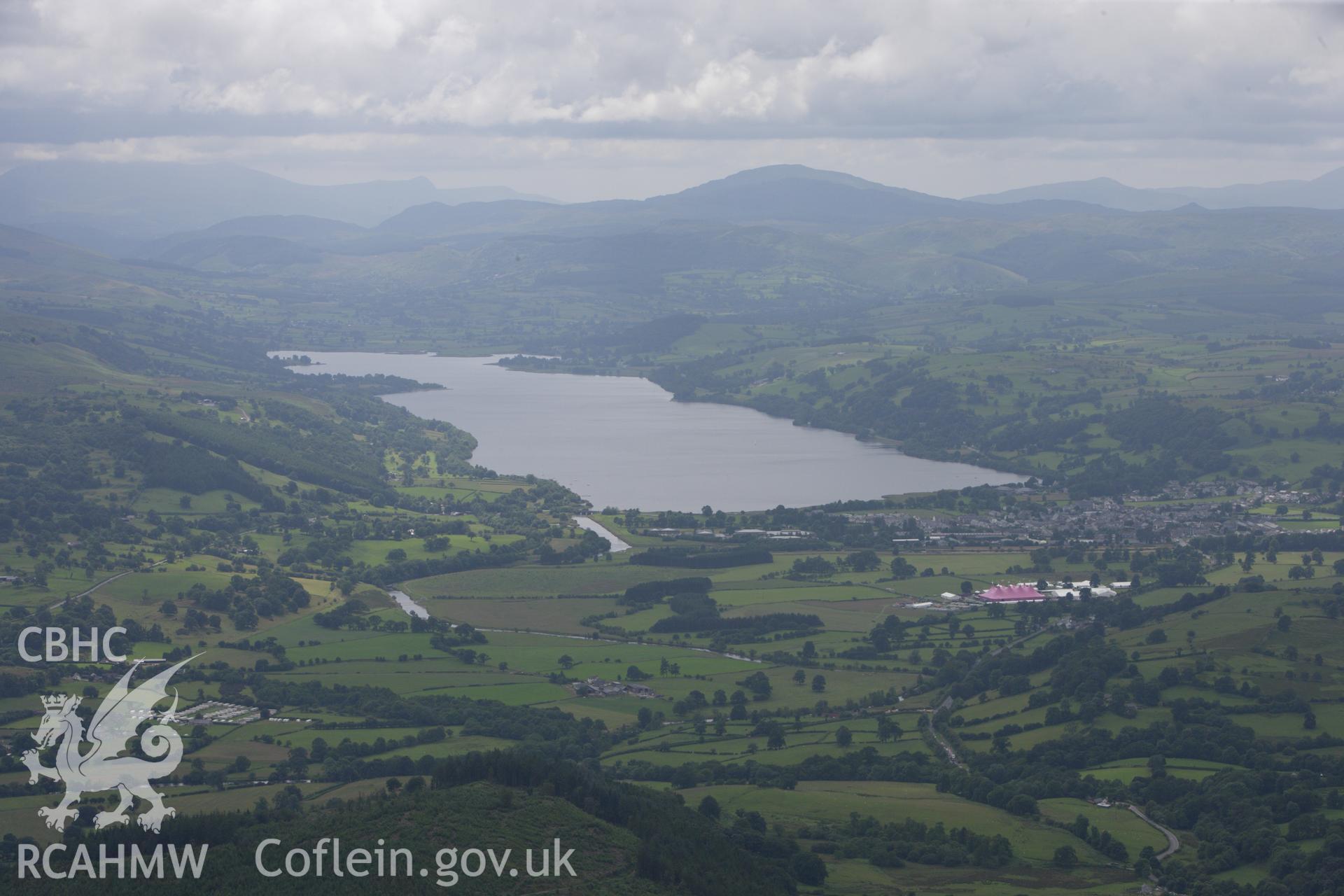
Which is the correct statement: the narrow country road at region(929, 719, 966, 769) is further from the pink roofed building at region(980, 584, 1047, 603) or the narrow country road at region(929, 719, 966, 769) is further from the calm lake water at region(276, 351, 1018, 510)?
the calm lake water at region(276, 351, 1018, 510)

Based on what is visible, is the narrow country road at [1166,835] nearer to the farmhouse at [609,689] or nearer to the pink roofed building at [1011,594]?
the farmhouse at [609,689]

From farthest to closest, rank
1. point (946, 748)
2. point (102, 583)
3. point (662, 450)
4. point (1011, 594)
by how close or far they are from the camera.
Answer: point (662, 450) < point (1011, 594) < point (102, 583) < point (946, 748)

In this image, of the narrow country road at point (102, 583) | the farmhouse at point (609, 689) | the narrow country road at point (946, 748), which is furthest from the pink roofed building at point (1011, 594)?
the narrow country road at point (102, 583)

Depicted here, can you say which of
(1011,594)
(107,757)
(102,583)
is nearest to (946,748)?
(1011,594)

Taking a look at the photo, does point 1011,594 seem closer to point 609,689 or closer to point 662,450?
point 609,689

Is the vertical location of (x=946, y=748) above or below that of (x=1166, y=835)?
below

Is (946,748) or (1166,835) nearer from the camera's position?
(1166,835)

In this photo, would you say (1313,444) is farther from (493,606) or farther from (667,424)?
(493,606)
